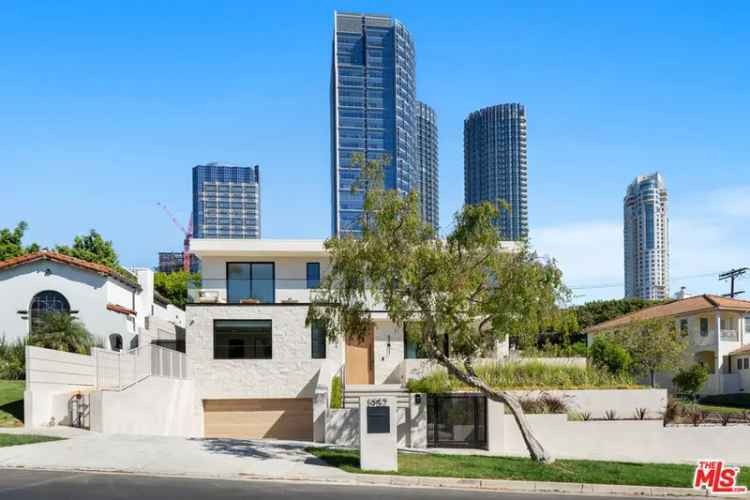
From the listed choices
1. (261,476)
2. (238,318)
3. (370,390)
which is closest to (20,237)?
(238,318)

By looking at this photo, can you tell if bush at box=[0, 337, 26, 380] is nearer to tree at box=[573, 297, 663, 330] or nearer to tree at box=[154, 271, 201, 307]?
tree at box=[154, 271, 201, 307]

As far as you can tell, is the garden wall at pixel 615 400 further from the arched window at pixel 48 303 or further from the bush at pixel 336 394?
the arched window at pixel 48 303

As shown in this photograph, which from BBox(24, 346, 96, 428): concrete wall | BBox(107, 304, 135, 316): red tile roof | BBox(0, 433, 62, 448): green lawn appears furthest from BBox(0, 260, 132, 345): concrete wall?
BBox(0, 433, 62, 448): green lawn

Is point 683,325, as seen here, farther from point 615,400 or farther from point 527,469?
point 527,469

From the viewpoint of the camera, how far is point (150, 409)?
79.8ft

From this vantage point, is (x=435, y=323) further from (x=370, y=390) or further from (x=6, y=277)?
(x=6, y=277)

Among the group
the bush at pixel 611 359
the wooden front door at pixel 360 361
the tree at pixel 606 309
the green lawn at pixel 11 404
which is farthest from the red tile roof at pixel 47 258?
the tree at pixel 606 309

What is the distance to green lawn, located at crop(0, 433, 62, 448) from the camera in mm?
17578

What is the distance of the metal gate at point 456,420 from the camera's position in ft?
72.7

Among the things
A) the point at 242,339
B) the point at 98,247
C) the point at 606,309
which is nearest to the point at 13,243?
the point at 98,247

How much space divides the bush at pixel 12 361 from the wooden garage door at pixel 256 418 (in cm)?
706

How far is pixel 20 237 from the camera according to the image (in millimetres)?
43688

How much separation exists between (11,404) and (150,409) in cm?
413

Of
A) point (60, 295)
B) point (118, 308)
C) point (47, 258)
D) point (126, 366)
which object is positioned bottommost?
point (126, 366)
